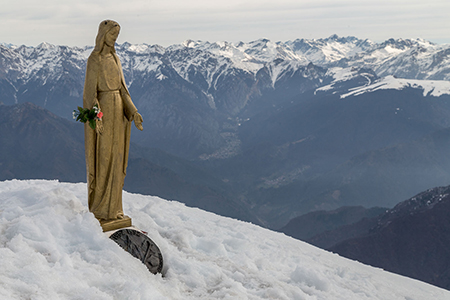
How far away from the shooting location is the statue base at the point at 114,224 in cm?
1229

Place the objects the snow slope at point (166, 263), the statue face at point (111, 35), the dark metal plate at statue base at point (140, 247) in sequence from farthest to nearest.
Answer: the statue face at point (111, 35) < the dark metal plate at statue base at point (140, 247) < the snow slope at point (166, 263)

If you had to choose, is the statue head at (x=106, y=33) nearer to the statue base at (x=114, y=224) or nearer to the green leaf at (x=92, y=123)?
the green leaf at (x=92, y=123)

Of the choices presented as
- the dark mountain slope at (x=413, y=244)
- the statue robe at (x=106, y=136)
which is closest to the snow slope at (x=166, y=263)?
the statue robe at (x=106, y=136)

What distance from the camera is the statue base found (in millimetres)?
12289

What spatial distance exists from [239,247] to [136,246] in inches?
203

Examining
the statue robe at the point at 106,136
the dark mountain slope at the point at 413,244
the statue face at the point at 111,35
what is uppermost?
the statue face at the point at 111,35

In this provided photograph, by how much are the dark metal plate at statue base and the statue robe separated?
0.64 m

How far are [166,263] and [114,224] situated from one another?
1896 mm

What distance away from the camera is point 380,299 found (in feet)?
47.8

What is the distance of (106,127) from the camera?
12102 millimetres

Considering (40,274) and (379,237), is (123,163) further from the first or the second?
(379,237)

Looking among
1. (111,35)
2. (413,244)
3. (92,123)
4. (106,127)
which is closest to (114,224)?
(106,127)

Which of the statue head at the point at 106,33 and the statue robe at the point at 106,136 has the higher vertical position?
the statue head at the point at 106,33

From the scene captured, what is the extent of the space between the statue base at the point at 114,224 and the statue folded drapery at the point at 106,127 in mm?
124
